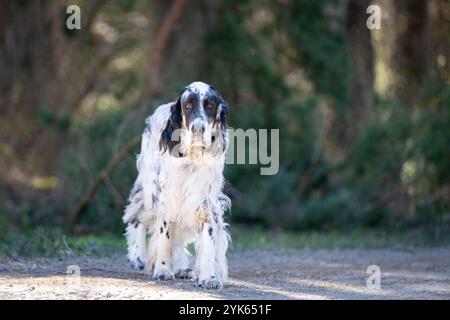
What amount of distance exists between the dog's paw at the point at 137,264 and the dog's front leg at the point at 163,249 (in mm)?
816

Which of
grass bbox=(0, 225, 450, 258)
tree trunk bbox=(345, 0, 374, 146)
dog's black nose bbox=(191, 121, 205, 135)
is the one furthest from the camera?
tree trunk bbox=(345, 0, 374, 146)

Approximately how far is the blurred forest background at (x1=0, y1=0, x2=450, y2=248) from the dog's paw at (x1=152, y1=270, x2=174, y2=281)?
4.31 meters

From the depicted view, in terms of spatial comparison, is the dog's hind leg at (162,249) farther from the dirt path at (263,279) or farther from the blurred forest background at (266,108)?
the blurred forest background at (266,108)

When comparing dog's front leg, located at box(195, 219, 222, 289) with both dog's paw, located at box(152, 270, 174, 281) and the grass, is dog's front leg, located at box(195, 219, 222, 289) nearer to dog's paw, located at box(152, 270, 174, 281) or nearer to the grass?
dog's paw, located at box(152, 270, 174, 281)

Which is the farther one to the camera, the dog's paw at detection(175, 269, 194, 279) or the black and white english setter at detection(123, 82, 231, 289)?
the dog's paw at detection(175, 269, 194, 279)

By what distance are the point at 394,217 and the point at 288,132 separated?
339 centimetres

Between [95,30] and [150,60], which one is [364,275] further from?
[95,30]

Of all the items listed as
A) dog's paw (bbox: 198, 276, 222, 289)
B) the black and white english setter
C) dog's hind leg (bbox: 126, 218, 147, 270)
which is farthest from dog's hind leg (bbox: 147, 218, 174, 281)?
dog's hind leg (bbox: 126, 218, 147, 270)

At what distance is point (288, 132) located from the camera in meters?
19.0

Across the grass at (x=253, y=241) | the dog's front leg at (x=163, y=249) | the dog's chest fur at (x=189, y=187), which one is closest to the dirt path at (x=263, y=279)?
the dog's front leg at (x=163, y=249)

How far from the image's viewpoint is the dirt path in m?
8.09

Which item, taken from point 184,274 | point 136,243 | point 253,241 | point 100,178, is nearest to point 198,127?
point 184,274

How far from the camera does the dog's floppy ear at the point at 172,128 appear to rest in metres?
9.00
